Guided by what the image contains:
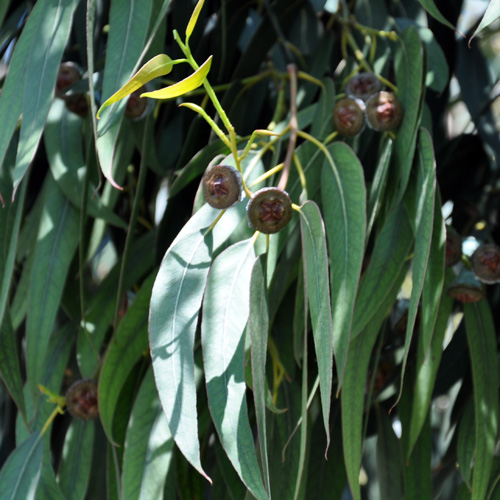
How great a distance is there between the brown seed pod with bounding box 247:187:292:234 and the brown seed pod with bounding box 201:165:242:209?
0.05 ft

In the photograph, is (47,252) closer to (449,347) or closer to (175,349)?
(175,349)

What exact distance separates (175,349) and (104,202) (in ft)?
1.17

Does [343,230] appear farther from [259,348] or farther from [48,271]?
[48,271]

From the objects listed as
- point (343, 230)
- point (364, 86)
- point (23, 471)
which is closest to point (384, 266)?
point (343, 230)

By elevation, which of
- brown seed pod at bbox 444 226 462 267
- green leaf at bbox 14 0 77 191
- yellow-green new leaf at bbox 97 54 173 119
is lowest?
yellow-green new leaf at bbox 97 54 173 119

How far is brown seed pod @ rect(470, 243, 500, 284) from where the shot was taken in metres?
0.77

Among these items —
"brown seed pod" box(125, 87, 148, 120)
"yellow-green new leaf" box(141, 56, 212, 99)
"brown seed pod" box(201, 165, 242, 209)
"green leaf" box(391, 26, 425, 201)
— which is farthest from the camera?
"brown seed pod" box(125, 87, 148, 120)

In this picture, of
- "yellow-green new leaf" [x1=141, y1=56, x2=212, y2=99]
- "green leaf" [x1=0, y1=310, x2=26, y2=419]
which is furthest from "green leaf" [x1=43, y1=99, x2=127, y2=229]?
"yellow-green new leaf" [x1=141, y1=56, x2=212, y2=99]

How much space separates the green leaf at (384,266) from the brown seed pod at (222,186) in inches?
6.1

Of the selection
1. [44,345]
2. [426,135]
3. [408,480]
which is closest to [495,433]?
[408,480]

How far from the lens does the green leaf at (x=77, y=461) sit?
0.85 metres

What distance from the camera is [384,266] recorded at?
71cm

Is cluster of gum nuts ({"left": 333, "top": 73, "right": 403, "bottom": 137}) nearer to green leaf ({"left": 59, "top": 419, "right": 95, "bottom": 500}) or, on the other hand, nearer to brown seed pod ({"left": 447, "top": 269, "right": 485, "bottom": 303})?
brown seed pod ({"left": 447, "top": 269, "right": 485, "bottom": 303})

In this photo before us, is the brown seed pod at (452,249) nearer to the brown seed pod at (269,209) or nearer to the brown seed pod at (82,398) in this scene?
the brown seed pod at (269,209)
